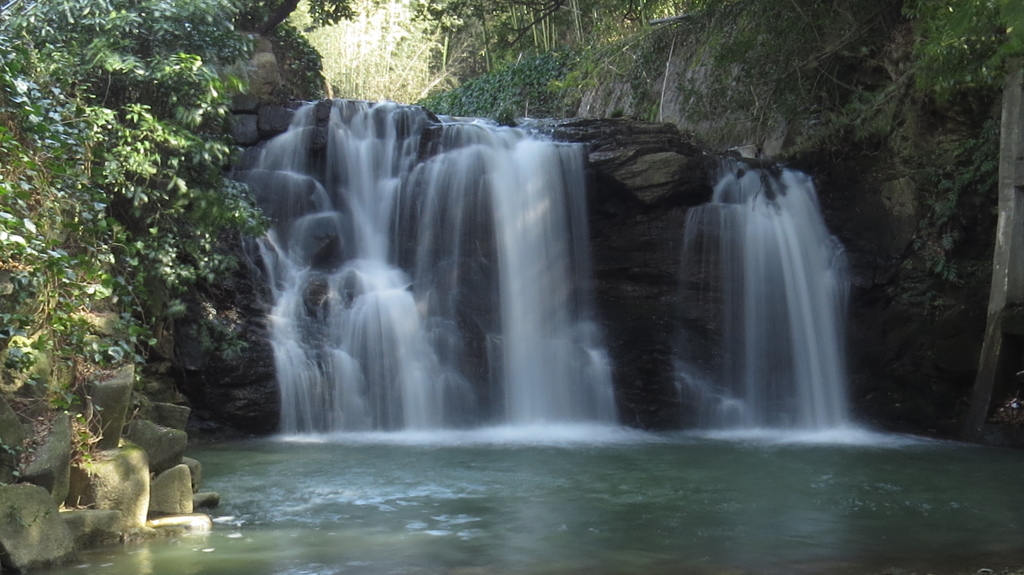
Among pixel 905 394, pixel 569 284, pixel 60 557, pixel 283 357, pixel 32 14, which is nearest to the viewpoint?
pixel 60 557

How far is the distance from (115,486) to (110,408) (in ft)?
1.81

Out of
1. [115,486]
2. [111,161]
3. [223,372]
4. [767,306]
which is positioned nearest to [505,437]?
[223,372]

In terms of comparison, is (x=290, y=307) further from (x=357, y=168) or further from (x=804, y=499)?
(x=804, y=499)

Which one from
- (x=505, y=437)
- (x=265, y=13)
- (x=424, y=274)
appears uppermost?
(x=265, y=13)

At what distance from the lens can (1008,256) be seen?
1193 cm

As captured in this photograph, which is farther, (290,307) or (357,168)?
(357,168)

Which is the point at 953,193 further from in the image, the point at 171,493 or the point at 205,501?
the point at 171,493

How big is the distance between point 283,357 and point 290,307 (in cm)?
82

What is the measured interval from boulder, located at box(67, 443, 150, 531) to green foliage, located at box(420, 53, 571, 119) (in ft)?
50.3

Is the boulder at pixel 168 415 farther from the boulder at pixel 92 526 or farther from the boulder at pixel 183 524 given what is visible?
the boulder at pixel 92 526

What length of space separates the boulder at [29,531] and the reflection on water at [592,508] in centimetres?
21

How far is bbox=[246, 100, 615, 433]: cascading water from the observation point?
42.9 feet

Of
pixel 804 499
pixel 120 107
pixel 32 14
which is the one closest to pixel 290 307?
pixel 120 107

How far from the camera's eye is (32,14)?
1073cm
